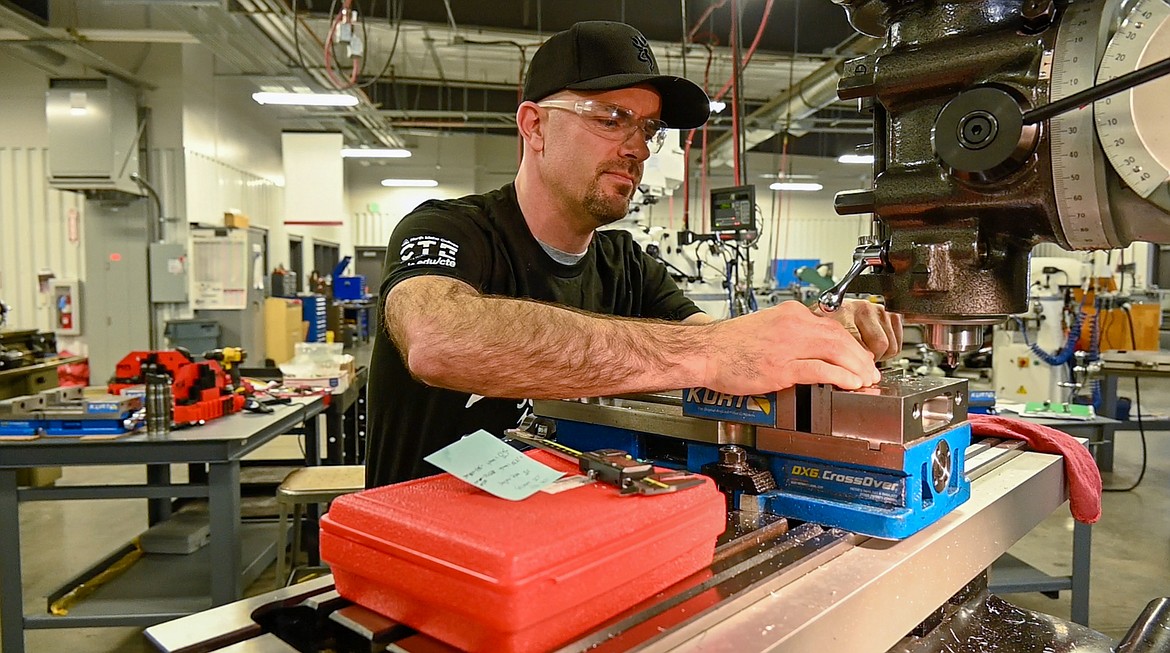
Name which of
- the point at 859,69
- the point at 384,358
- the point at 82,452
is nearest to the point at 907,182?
the point at 859,69

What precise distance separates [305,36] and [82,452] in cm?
365

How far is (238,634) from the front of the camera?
21.7 inches

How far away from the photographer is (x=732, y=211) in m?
3.11

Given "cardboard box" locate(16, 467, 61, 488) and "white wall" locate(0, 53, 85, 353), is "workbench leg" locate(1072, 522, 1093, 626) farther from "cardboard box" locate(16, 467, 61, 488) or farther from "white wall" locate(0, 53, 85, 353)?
"white wall" locate(0, 53, 85, 353)

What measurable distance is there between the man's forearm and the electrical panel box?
5.85 m

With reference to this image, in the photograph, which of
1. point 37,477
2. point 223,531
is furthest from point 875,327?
point 37,477

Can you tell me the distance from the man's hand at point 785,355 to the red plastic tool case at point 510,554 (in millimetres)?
184

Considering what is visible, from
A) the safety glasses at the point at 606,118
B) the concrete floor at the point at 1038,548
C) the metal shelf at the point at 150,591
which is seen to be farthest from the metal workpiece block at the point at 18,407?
the safety glasses at the point at 606,118

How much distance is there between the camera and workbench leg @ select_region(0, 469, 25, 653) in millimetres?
2053

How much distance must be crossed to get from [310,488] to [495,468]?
1.95 m

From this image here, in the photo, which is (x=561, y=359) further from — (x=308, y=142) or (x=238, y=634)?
(x=308, y=142)

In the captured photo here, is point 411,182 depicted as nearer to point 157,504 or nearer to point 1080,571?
point 157,504

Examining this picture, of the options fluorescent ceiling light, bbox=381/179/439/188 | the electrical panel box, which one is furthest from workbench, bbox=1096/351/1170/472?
fluorescent ceiling light, bbox=381/179/439/188

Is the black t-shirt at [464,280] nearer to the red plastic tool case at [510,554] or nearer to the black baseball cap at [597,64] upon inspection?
the black baseball cap at [597,64]
